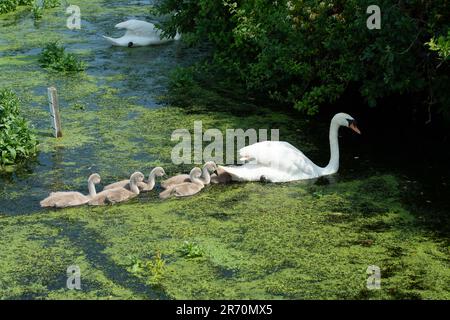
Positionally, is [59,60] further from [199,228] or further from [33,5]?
[199,228]

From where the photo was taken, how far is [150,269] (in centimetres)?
827

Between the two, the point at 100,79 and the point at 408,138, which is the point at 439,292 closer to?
the point at 408,138

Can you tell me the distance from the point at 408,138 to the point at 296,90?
81.7 inches

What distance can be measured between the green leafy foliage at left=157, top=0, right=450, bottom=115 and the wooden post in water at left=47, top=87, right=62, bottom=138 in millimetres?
3354

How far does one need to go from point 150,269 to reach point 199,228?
119cm

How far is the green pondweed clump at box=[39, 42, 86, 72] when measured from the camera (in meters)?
15.3

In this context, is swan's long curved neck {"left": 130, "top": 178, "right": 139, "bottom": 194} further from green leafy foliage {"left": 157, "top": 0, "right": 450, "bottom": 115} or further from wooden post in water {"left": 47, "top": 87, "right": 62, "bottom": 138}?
green leafy foliage {"left": 157, "top": 0, "right": 450, "bottom": 115}

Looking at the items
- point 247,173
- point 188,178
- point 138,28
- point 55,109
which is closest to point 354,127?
point 247,173

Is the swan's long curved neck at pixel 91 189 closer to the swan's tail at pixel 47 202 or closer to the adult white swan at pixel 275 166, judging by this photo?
the swan's tail at pixel 47 202

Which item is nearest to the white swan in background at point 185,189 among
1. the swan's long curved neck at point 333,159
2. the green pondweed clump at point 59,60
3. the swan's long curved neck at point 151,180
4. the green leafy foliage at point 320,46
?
the swan's long curved neck at point 151,180

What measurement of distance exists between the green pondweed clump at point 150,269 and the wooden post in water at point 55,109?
421 cm

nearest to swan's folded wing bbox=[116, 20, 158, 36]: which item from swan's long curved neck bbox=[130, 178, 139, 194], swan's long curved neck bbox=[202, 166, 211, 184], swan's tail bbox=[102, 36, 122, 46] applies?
swan's tail bbox=[102, 36, 122, 46]

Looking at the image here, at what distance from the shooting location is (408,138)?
1234cm

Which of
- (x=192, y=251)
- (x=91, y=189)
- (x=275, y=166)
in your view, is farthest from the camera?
(x=275, y=166)
